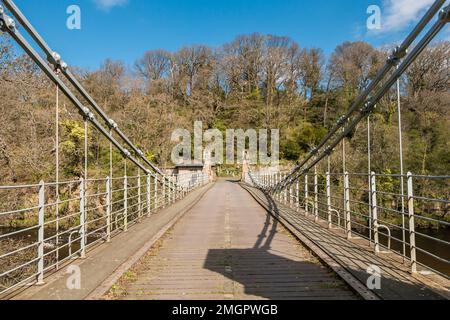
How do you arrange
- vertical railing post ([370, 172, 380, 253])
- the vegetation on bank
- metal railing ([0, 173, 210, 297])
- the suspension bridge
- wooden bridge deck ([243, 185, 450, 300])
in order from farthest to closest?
the vegetation on bank, vertical railing post ([370, 172, 380, 253]), metal railing ([0, 173, 210, 297]), the suspension bridge, wooden bridge deck ([243, 185, 450, 300])

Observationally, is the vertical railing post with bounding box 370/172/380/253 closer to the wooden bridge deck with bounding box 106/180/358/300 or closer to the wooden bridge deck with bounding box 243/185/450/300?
the wooden bridge deck with bounding box 243/185/450/300

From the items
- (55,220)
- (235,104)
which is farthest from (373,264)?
(235,104)

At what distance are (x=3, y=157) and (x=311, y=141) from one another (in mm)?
32630

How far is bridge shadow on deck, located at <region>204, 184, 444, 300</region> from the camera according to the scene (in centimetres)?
359

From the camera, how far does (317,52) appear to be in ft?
159

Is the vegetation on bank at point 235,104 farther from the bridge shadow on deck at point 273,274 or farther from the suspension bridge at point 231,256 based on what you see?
the bridge shadow on deck at point 273,274

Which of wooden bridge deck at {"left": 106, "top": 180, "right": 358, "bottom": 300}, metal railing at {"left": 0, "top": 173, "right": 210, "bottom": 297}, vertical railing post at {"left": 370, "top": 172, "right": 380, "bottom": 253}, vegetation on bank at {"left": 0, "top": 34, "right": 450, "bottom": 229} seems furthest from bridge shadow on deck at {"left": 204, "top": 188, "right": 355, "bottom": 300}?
vegetation on bank at {"left": 0, "top": 34, "right": 450, "bottom": 229}

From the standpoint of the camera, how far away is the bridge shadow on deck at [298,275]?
3.59 metres

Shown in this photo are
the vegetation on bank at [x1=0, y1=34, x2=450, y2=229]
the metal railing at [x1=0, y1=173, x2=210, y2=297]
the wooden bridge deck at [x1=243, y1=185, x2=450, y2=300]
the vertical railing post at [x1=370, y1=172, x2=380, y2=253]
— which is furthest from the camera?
the vegetation on bank at [x1=0, y1=34, x2=450, y2=229]

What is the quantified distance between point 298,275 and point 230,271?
2.67ft

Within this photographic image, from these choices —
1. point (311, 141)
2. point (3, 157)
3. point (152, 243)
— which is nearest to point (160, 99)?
point (311, 141)

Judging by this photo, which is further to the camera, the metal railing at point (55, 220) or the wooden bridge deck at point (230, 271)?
the metal railing at point (55, 220)

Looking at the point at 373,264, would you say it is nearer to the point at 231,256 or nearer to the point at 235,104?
the point at 231,256

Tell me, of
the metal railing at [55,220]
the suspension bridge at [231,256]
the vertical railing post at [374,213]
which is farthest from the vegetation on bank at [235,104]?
the vertical railing post at [374,213]
